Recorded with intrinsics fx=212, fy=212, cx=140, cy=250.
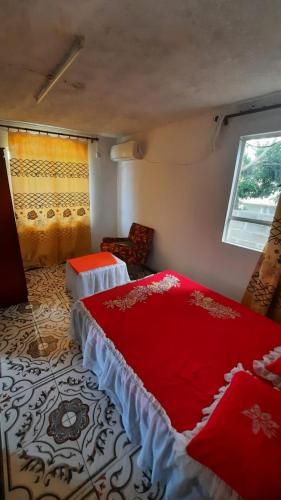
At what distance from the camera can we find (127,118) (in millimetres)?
2748

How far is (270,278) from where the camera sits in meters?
1.99

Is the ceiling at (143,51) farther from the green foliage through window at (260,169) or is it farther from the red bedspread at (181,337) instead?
the red bedspread at (181,337)

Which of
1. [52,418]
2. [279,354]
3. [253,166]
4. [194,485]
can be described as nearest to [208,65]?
[253,166]

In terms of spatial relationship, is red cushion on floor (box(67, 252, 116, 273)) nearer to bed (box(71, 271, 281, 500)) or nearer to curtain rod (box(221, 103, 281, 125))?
bed (box(71, 271, 281, 500))

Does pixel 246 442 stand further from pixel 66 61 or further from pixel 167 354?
pixel 66 61

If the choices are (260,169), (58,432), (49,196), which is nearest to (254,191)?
(260,169)

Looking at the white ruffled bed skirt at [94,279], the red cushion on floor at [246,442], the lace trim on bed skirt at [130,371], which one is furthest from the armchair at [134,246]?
the red cushion on floor at [246,442]

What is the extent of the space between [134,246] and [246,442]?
112 inches

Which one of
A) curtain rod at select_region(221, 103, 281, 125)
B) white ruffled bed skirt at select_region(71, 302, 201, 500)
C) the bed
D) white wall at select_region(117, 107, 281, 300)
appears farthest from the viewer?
white wall at select_region(117, 107, 281, 300)

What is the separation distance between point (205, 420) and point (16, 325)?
2.08 metres

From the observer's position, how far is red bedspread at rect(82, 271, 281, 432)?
1.08 meters

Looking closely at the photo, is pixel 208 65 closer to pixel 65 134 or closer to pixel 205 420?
pixel 205 420

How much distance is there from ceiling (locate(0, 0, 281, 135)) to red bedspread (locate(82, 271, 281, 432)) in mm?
1774

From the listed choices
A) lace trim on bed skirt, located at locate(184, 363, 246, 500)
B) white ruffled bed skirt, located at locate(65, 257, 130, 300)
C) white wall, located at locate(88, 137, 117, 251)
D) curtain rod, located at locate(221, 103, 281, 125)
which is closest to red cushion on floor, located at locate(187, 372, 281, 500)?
lace trim on bed skirt, located at locate(184, 363, 246, 500)
